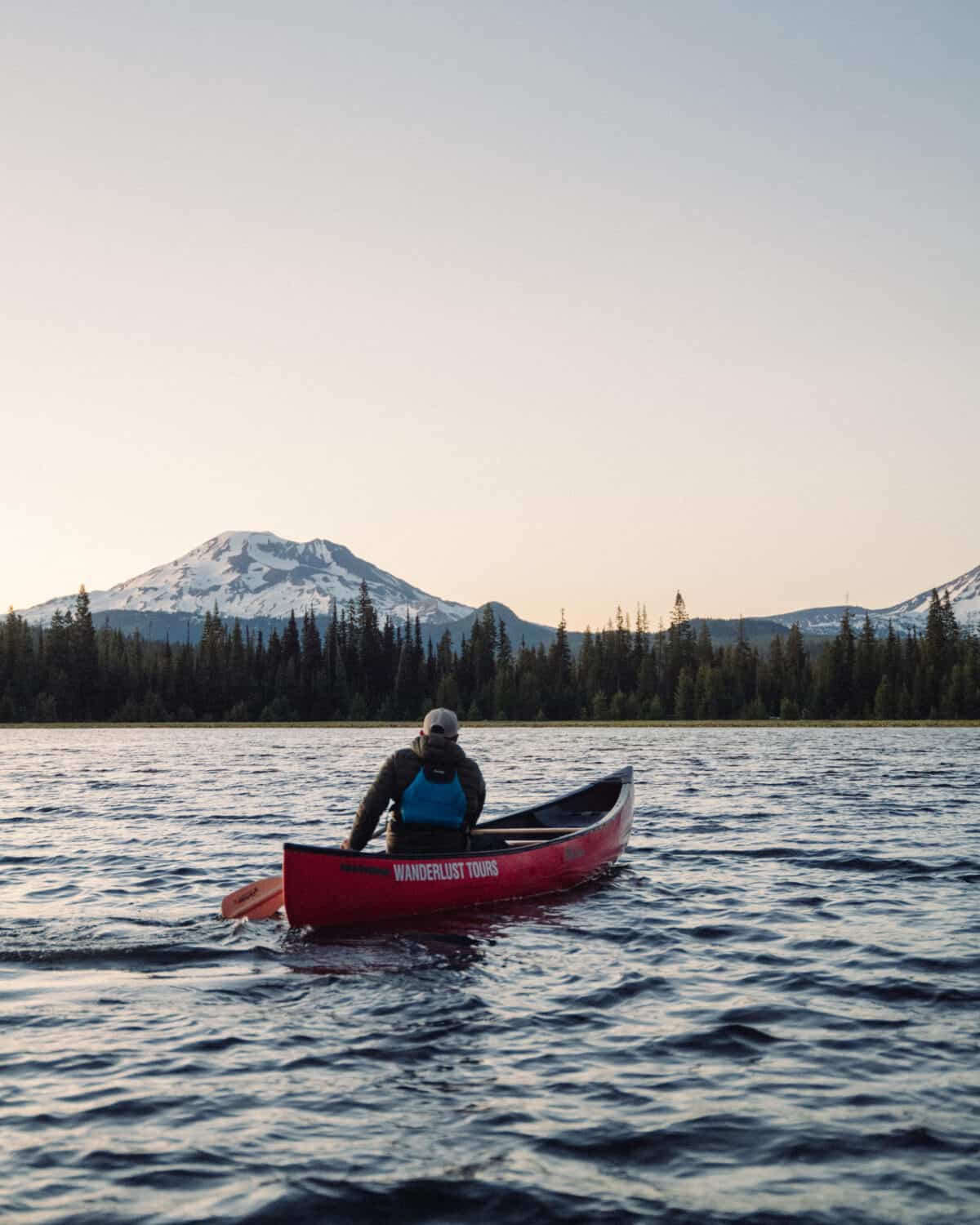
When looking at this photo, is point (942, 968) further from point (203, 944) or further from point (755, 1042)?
point (203, 944)

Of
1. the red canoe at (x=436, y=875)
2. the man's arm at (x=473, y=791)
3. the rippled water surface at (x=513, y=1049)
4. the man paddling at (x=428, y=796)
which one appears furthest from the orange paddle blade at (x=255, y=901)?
the man's arm at (x=473, y=791)

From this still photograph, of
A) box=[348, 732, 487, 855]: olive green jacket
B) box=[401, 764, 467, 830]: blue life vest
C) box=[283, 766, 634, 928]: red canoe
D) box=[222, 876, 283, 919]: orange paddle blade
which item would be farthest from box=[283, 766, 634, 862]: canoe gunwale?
box=[222, 876, 283, 919]: orange paddle blade

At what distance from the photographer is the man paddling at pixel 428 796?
46.8 feet

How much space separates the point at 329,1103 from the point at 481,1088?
41.8 inches

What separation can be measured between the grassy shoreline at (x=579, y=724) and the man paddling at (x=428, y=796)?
9168 centimetres

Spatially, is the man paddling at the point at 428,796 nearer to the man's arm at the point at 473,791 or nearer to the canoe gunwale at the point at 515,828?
the man's arm at the point at 473,791

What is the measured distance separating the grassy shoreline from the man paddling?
91679 millimetres

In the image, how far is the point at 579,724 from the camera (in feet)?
395

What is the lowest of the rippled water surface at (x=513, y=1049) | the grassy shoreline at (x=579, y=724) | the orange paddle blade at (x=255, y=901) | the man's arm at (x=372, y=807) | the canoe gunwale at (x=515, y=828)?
the grassy shoreline at (x=579, y=724)

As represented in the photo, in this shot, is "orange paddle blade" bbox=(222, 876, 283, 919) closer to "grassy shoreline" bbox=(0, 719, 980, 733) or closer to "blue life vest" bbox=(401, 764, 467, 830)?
"blue life vest" bbox=(401, 764, 467, 830)

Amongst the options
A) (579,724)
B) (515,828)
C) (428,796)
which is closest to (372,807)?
(428,796)

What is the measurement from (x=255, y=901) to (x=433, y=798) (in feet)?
8.20

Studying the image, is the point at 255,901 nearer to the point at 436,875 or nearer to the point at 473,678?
the point at 436,875

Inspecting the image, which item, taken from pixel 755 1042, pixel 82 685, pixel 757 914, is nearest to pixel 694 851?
pixel 757 914
